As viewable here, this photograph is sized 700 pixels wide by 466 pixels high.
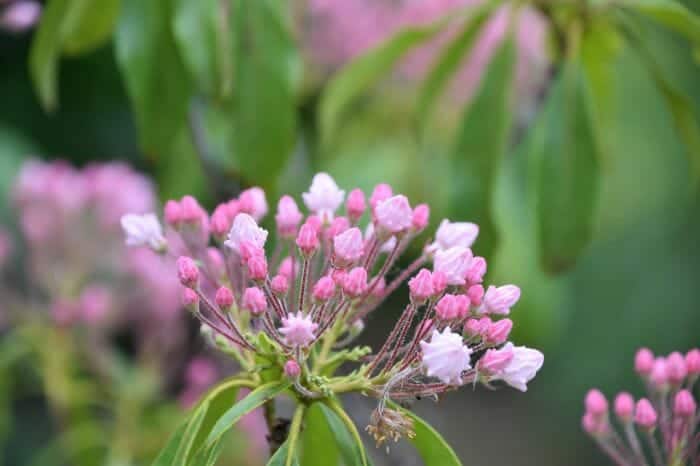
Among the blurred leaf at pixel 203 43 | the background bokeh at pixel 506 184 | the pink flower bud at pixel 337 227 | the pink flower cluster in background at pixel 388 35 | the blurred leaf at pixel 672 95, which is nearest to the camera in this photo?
the pink flower bud at pixel 337 227

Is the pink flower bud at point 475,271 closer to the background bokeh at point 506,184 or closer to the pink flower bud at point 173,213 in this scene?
the pink flower bud at point 173,213

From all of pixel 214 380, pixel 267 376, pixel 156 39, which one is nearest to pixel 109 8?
pixel 156 39

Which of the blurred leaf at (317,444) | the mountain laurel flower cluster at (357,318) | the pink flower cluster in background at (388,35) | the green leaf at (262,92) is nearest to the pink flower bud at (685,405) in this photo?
the mountain laurel flower cluster at (357,318)

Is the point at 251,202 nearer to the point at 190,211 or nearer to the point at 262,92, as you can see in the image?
the point at 190,211

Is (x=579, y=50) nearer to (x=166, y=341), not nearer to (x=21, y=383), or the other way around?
(x=166, y=341)

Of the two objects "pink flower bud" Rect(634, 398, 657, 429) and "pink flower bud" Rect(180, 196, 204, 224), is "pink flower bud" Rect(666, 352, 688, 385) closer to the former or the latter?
"pink flower bud" Rect(634, 398, 657, 429)

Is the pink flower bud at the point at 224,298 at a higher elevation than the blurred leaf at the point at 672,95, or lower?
lower

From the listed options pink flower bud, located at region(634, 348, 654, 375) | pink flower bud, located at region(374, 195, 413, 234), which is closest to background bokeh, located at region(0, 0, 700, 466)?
pink flower bud, located at region(634, 348, 654, 375)
